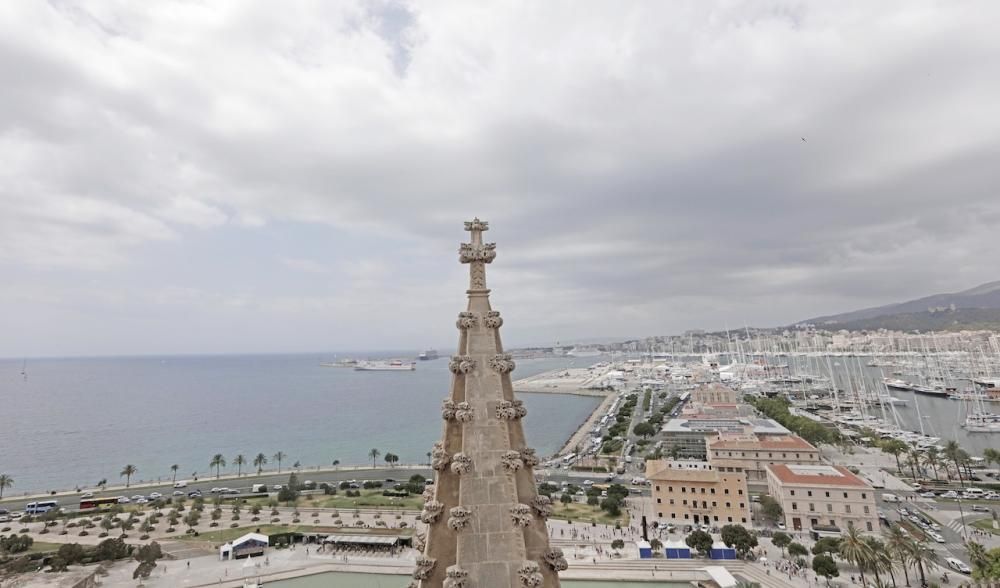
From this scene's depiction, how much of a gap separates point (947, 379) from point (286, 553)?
177 m

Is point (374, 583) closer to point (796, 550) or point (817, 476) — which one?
point (796, 550)

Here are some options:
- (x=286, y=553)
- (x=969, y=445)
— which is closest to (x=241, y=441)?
(x=286, y=553)

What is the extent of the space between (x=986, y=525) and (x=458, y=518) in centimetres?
5049

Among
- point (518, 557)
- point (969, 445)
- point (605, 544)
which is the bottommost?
point (969, 445)

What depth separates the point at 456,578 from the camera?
20.0ft

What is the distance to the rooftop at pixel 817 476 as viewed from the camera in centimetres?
3769

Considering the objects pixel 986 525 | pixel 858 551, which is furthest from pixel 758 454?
pixel 858 551

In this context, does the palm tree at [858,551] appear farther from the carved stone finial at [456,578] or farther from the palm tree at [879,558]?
the carved stone finial at [456,578]

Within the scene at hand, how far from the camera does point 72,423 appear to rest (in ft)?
390

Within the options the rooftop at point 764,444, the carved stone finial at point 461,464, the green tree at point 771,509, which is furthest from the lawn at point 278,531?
the rooftop at point 764,444

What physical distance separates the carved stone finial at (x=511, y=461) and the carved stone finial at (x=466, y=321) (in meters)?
2.07

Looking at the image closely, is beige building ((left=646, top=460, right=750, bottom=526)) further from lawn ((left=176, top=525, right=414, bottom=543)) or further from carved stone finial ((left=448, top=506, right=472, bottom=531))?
carved stone finial ((left=448, top=506, right=472, bottom=531))

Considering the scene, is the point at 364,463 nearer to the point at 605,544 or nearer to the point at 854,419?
the point at 605,544

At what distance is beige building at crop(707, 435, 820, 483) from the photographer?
4991 cm
